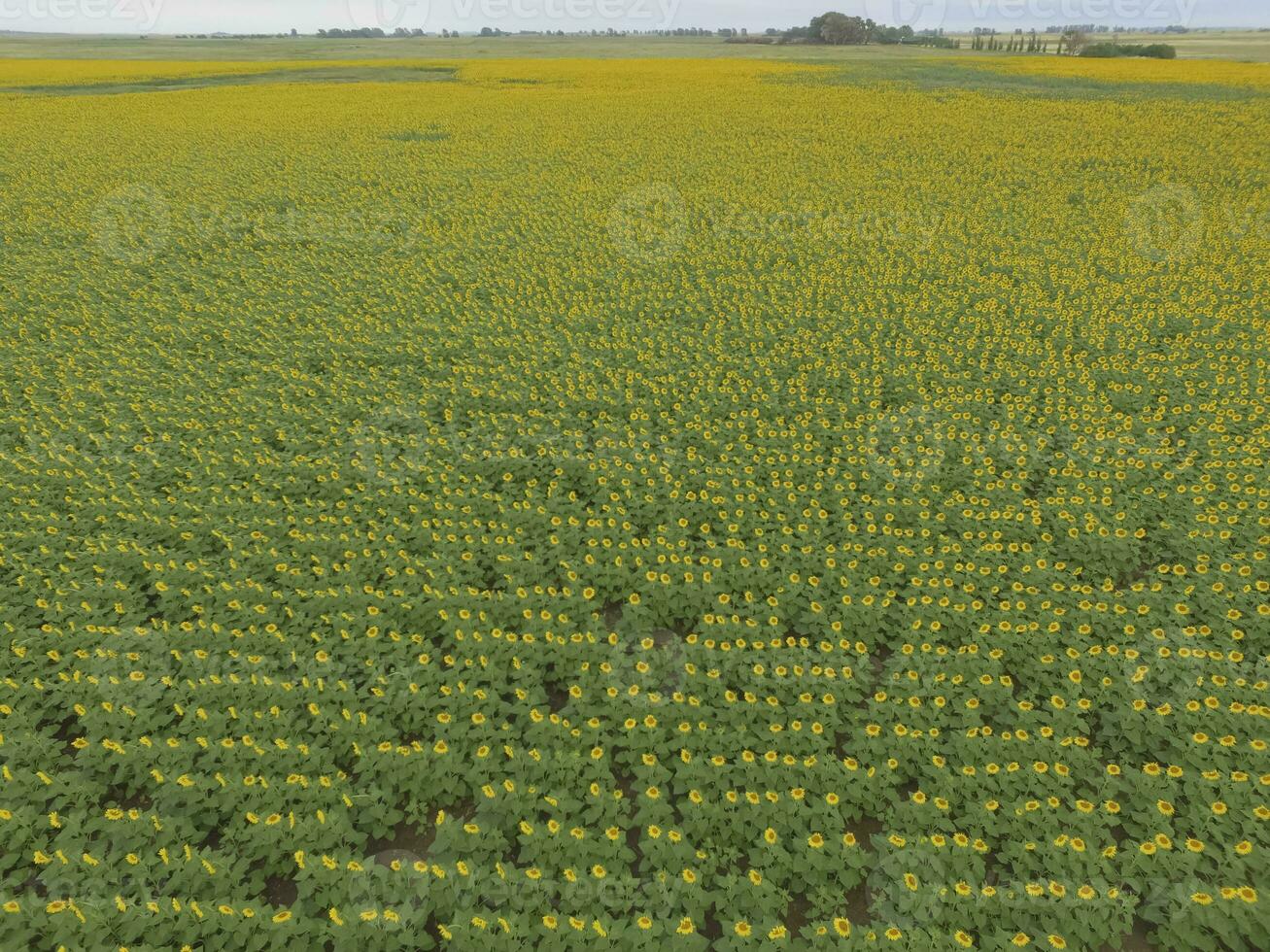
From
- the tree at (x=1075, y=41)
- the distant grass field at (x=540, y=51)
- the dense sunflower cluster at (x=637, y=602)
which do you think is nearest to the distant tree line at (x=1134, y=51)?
the tree at (x=1075, y=41)

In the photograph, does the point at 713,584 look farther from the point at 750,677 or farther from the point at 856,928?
the point at 856,928

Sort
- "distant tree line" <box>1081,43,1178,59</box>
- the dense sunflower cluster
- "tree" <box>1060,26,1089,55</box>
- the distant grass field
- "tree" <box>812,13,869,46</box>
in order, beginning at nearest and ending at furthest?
the dense sunflower cluster → "distant tree line" <box>1081,43,1178,59</box> → "tree" <box>1060,26,1089,55</box> → the distant grass field → "tree" <box>812,13,869,46</box>

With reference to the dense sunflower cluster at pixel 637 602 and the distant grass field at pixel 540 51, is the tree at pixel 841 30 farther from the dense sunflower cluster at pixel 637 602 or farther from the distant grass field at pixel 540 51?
the dense sunflower cluster at pixel 637 602

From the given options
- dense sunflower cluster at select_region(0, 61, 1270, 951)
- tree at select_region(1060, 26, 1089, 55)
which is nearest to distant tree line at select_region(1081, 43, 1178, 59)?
tree at select_region(1060, 26, 1089, 55)

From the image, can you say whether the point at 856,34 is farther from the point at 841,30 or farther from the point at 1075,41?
the point at 1075,41

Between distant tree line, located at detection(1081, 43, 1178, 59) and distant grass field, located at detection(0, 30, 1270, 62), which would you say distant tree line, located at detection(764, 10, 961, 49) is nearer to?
distant grass field, located at detection(0, 30, 1270, 62)

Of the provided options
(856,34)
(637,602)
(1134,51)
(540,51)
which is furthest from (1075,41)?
(637,602)

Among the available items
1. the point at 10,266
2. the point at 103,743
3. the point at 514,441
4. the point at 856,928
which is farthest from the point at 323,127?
the point at 856,928

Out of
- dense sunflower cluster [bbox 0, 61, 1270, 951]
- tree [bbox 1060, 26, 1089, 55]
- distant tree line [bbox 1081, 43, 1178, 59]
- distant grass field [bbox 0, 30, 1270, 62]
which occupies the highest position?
distant grass field [bbox 0, 30, 1270, 62]
